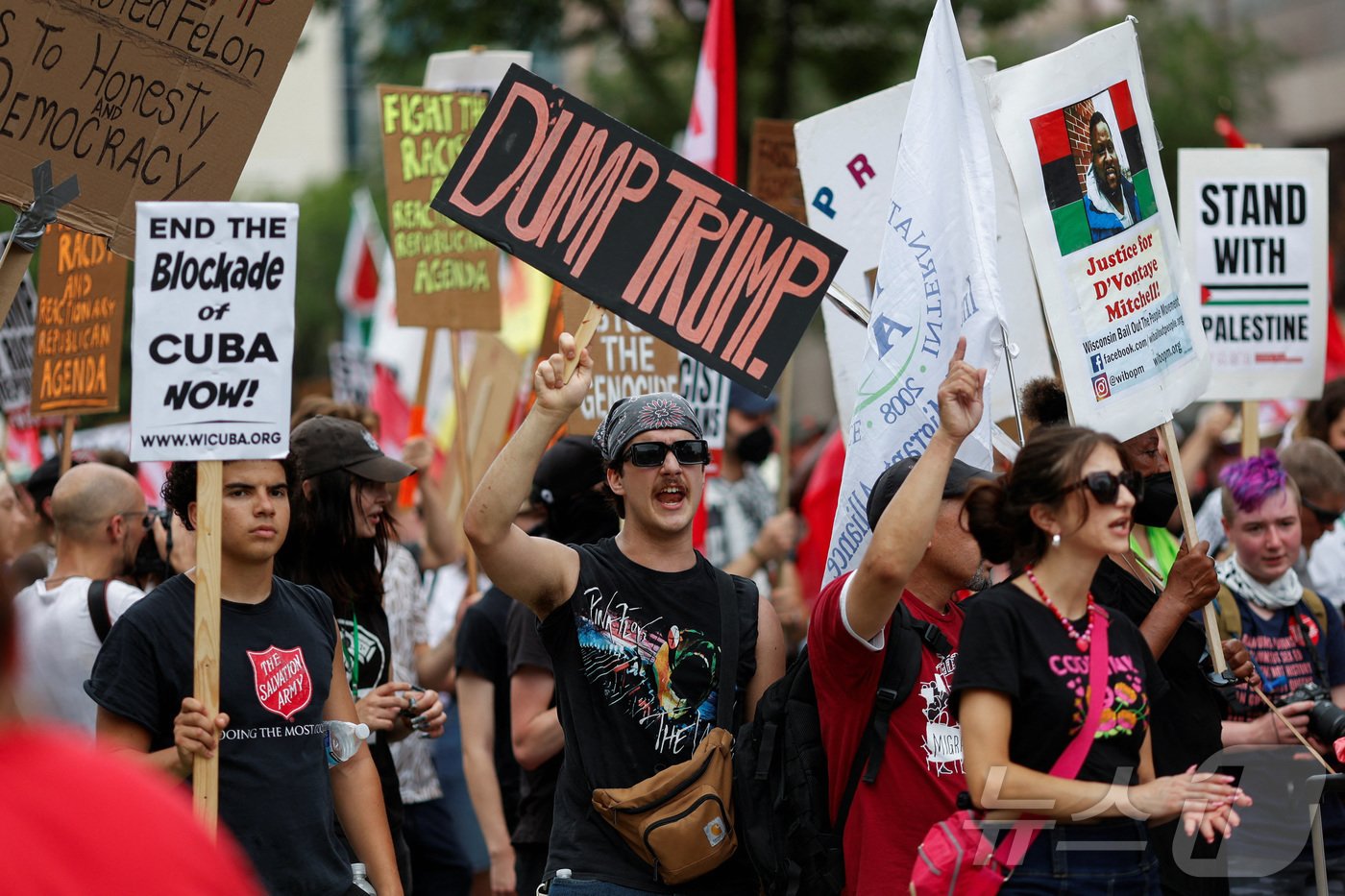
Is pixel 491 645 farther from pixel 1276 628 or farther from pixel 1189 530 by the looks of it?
pixel 1276 628

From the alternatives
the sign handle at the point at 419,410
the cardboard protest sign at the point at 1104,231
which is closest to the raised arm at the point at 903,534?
the cardboard protest sign at the point at 1104,231

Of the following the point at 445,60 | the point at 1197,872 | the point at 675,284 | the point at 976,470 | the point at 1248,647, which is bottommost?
the point at 1197,872

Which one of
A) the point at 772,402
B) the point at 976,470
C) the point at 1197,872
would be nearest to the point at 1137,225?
the point at 976,470

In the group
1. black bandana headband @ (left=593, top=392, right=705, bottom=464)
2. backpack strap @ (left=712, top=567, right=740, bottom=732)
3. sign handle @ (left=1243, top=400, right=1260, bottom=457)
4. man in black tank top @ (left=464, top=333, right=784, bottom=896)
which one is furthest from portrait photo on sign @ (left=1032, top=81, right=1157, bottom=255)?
sign handle @ (left=1243, top=400, right=1260, bottom=457)

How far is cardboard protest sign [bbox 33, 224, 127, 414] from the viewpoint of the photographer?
680 centimetres

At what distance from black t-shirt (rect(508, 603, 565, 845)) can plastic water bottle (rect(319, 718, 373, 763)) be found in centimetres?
71

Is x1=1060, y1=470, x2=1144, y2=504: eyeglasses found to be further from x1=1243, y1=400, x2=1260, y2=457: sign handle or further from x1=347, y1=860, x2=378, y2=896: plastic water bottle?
x1=1243, y1=400, x2=1260, y2=457: sign handle

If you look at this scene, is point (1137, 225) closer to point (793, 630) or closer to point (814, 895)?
point (814, 895)

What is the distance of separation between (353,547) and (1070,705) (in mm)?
2543

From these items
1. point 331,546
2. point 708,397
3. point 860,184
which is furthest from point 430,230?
point 331,546

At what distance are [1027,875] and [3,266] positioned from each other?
2886mm

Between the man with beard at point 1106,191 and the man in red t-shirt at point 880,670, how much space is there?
3.90 feet

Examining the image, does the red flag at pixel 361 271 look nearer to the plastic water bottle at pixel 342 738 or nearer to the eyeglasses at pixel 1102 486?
the plastic water bottle at pixel 342 738

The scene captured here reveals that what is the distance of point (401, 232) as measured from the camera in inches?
309
